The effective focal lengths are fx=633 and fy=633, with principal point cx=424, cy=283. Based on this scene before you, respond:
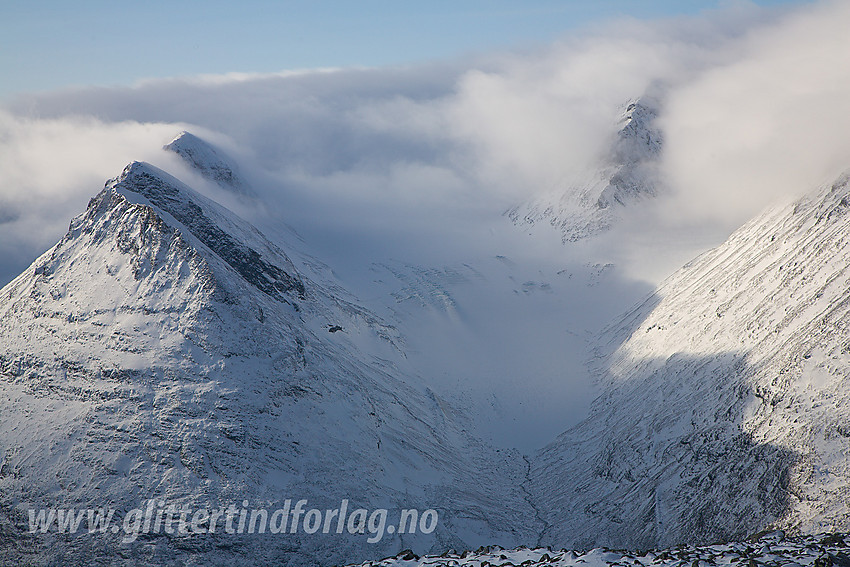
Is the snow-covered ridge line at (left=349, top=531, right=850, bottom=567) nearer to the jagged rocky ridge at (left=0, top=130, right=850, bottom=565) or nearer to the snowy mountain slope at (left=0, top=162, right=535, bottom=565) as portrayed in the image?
the jagged rocky ridge at (left=0, top=130, right=850, bottom=565)

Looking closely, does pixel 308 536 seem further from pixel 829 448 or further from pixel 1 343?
pixel 829 448

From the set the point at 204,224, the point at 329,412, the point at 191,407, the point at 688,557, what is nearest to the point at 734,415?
the point at 329,412

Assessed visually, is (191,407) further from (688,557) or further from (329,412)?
(688,557)

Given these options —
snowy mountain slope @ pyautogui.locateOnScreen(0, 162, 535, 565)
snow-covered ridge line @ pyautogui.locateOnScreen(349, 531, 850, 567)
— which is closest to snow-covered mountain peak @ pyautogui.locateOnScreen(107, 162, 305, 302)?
snowy mountain slope @ pyautogui.locateOnScreen(0, 162, 535, 565)

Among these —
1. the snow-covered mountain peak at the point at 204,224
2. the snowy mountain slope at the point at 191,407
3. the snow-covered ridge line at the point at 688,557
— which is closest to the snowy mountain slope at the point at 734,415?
the snowy mountain slope at the point at 191,407

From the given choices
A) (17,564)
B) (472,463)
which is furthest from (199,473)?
(472,463)

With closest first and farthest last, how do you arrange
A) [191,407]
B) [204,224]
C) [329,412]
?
[191,407] → [329,412] → [204,224]
